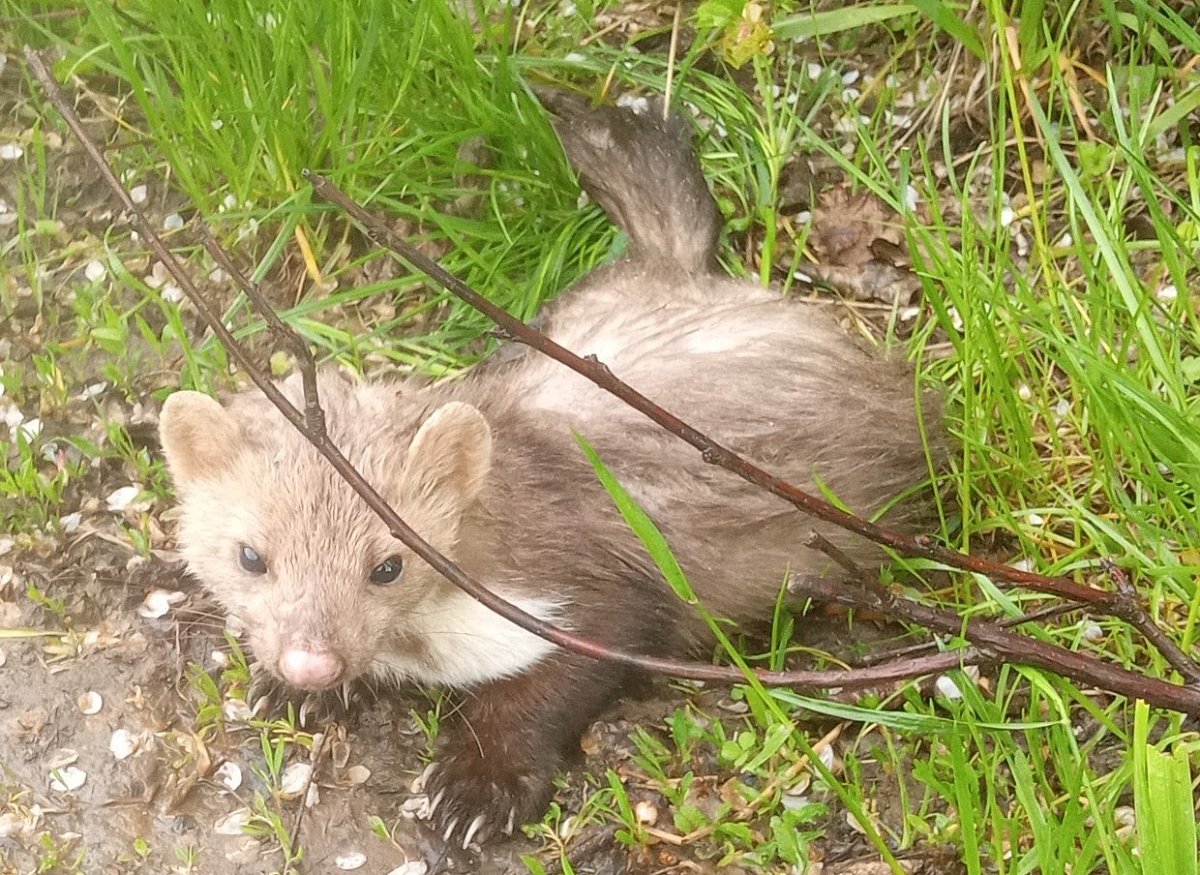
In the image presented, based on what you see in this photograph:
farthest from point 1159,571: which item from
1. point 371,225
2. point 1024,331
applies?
point 371,225

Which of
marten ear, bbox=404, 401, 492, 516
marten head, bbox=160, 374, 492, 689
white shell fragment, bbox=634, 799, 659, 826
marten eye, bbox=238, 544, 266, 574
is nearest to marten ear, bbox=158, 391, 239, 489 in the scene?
marten head, bbox=160, 374, 492, 689

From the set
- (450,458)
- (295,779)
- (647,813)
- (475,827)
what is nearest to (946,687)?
(647,813)

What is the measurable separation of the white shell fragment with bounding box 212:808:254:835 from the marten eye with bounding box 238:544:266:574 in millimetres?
716

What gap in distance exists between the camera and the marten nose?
2.14 meters

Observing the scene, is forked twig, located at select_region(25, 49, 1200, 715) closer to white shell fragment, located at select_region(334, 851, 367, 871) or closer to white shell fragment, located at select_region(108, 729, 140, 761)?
white shell fragment, located at select_region(334, 851, 367, 871)

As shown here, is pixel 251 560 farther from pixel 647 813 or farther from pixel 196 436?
pixel 647 813

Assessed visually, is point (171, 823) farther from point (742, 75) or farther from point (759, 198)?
point (742, 75)

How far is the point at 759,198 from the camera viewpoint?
11.0 feet

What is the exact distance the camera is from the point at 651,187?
126 inches

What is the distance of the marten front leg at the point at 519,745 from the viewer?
259 centimetres

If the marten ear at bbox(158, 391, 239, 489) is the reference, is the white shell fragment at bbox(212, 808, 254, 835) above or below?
below

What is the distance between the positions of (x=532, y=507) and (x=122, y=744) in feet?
3.82

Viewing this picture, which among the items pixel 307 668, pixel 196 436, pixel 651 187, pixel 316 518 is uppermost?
pixel 651 187

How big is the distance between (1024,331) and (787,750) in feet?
3.98
